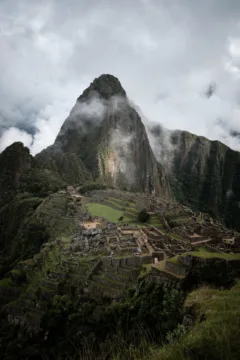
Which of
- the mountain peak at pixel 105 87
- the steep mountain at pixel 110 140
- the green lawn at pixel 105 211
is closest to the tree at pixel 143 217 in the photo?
the green lawn at pixel 105 211

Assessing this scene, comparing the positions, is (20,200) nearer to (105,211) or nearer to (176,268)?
(105,211)

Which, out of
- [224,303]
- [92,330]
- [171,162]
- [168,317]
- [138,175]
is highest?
[171,162]

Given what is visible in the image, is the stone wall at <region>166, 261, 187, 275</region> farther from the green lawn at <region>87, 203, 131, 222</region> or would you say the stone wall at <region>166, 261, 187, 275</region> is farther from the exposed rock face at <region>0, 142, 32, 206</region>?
the exposed rock face at <region>0, 142, 32, 206</region>

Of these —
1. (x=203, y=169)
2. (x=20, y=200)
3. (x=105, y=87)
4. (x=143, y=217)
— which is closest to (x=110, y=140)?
(x=105, y=87)

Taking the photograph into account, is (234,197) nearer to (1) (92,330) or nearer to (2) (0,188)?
(2) (0,188)

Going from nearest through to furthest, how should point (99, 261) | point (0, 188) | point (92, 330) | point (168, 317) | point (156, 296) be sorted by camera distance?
point (168, 317) → point (156, 296) → point (92, 330) → point (99, 261) → point (0, 188)

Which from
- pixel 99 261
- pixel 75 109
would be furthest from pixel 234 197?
pixel 99 261

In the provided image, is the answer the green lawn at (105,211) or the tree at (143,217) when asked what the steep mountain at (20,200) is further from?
the tree at (143,217)
